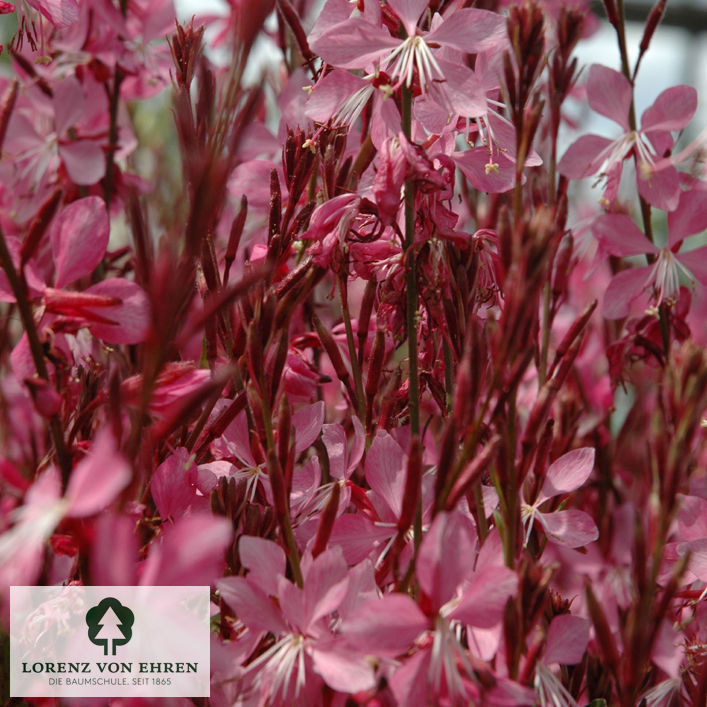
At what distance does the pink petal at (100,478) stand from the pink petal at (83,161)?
52 cm

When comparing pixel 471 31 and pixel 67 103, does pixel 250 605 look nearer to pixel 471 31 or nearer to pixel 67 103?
pixel 471 31

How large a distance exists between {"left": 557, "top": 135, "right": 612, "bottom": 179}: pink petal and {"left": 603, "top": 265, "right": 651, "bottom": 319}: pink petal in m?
0.10

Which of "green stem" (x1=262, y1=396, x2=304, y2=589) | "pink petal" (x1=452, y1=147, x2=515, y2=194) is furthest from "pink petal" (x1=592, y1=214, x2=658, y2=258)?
"green stem" (x1=262, y1=396, x2=304, y2=589)

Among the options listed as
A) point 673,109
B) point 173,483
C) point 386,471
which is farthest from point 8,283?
point 673,109

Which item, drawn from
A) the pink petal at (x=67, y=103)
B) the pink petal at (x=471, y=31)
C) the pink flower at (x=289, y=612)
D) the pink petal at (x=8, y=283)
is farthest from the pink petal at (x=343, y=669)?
the pink petal at (x=67, y=103)

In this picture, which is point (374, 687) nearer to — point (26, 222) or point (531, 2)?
point (531, 2)

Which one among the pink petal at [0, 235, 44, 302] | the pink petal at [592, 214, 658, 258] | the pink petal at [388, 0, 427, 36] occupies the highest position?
the pink petal at [388, 0, 427, 36]

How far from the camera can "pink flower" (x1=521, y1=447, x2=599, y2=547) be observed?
1.90ft

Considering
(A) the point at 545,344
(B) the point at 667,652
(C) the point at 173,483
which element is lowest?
(B) the point at 667,652

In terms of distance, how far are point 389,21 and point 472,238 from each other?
0.54 feet

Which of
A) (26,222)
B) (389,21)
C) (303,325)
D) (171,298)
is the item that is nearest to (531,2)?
(389,21)

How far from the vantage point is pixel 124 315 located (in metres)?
0.51

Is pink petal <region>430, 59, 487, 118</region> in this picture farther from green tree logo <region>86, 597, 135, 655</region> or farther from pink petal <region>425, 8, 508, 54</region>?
green tree logo <region>86, 597, 135, 655</region>

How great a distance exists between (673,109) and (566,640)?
484mm
